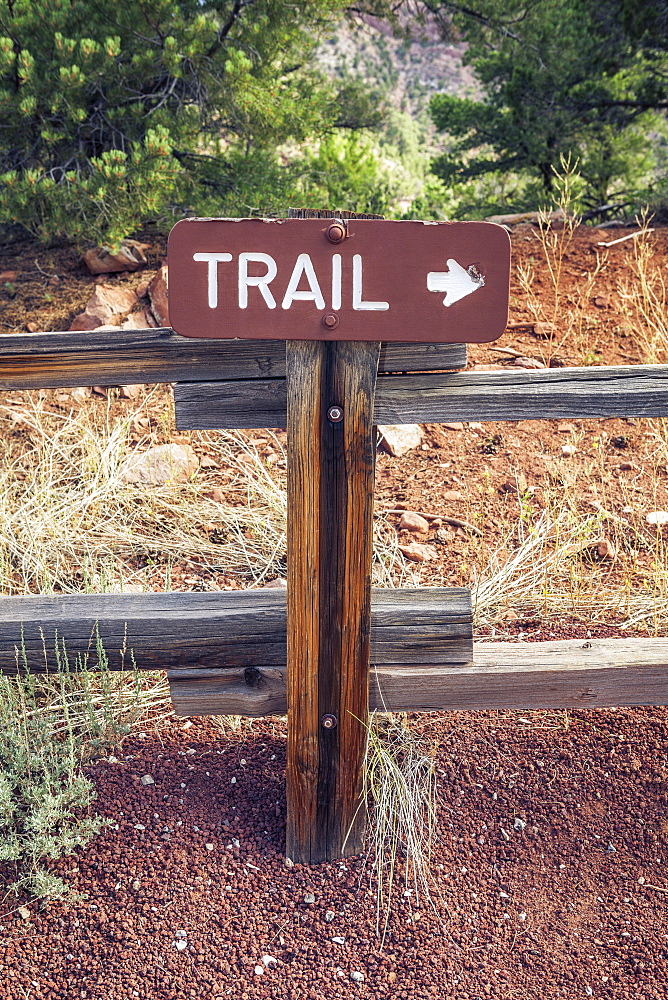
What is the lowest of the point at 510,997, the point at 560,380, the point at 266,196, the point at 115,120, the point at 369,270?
the point at 510,997

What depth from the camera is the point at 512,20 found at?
27.4ft

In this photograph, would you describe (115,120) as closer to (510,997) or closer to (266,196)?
(266,196)

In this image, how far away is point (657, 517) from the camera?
361 cm

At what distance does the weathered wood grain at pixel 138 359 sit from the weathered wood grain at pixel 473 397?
34mm

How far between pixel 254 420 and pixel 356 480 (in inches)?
11.8

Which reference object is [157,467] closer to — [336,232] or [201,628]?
[201,628]

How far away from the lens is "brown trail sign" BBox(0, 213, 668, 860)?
5.60ft

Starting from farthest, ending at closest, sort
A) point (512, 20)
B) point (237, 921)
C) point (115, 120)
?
point (512, 20) < point (115, 120) < point (237, 921)

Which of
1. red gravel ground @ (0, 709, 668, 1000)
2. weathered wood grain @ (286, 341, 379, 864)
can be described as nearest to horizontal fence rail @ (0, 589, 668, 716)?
weathered wood grain @ (286, 341, 379, 864)

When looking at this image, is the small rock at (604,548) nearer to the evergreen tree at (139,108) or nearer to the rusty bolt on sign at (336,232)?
the rusty bolt on sign at (336,232)

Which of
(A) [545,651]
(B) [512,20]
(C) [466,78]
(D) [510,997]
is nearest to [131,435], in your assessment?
(A) [545,651]

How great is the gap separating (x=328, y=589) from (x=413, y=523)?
174 cm

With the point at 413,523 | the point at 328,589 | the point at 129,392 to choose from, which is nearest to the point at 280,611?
the point at 328,589

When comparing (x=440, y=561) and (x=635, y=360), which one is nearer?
(x=440, y=561)
